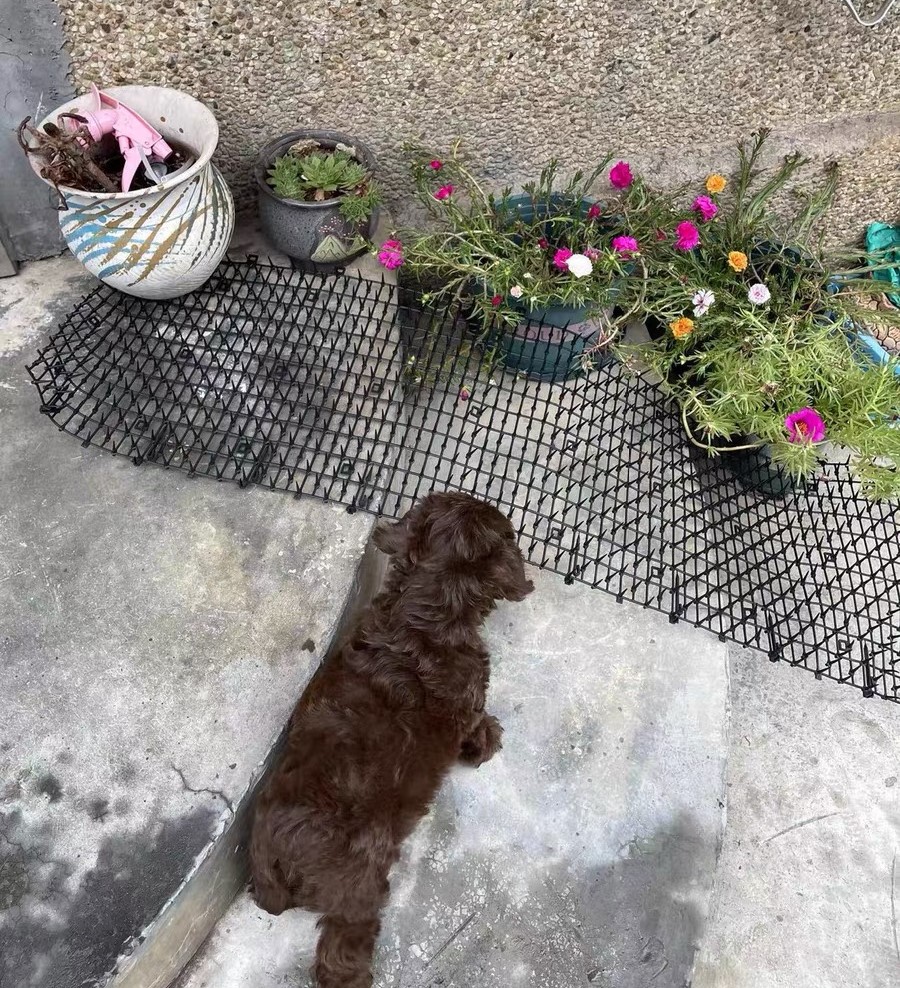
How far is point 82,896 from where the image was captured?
1.66m

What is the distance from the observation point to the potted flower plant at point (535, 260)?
2523 millimetres

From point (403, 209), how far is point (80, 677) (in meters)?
2.34

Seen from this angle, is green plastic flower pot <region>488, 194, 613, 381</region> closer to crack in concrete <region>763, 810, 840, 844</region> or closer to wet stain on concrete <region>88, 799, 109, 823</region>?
crack in concrete <region>763, 810, 840, 844</region>

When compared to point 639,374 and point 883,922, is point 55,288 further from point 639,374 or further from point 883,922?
point 883,922

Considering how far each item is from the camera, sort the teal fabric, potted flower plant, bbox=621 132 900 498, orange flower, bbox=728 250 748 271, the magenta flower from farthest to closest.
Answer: the teal fabric
orange flower, bbox=728 250 748 271
potted flower plant, bbox=621 132 900 498
the magenta flower

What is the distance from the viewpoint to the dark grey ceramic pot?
249 centimetres

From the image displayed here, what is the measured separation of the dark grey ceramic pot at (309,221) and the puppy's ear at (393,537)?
1232mm

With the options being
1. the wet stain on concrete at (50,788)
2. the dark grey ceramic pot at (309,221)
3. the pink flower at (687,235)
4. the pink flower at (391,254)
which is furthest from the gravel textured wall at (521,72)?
the wet stain on concrete at (50,788)

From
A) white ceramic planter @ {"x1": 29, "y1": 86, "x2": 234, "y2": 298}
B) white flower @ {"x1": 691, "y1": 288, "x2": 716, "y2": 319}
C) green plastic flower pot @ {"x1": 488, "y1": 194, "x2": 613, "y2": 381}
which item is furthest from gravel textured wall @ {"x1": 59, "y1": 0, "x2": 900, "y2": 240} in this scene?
white flower @ {"x1": 691, "y1": 288, "x2": 716, "y2": 319}

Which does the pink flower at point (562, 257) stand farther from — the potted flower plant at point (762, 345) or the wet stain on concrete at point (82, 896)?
the wet stain on concrete at point (82, 896)

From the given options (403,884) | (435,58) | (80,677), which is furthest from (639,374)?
(80,677)

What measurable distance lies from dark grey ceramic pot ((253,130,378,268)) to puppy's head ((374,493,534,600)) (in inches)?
47.6

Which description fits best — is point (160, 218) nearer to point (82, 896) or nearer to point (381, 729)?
point (381, 729)

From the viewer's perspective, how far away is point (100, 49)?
92.0 inches
